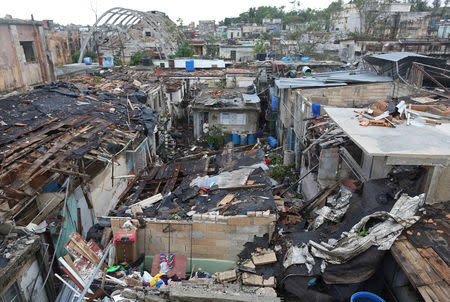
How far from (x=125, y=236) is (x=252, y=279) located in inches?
122

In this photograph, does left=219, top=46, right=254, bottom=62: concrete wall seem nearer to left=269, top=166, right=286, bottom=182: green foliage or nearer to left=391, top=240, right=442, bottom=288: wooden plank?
left=269, top=166, right=286, bottom=182: green foliage

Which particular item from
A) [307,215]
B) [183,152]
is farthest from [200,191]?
[183,152]

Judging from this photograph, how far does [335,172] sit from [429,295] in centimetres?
550

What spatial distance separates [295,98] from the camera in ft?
48.7

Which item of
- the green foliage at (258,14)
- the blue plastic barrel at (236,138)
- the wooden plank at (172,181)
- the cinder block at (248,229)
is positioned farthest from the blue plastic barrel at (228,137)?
the green foliage at (258,14)

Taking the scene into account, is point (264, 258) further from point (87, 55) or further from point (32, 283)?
point (87, 55)

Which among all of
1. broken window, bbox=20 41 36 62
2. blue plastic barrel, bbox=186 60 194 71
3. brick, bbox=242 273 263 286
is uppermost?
broken window, bbox=20 41 36 62

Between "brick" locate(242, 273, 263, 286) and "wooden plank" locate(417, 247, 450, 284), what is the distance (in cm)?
303

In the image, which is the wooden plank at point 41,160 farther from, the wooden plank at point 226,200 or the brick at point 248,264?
the brick at point 248,264

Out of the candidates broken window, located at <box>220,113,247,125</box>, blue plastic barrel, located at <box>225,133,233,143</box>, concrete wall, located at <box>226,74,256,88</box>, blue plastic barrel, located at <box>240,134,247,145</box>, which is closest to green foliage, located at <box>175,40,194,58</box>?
concrete wall, located at <box>226,74,256,88</box>

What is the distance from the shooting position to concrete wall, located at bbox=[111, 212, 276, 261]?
719 centimetres

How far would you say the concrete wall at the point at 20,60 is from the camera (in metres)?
15.5

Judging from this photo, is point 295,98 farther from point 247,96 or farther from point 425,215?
point 425,215

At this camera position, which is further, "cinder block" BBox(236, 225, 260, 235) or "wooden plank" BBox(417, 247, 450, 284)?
"cinder block" BBox(236, 225, 260, 235)
